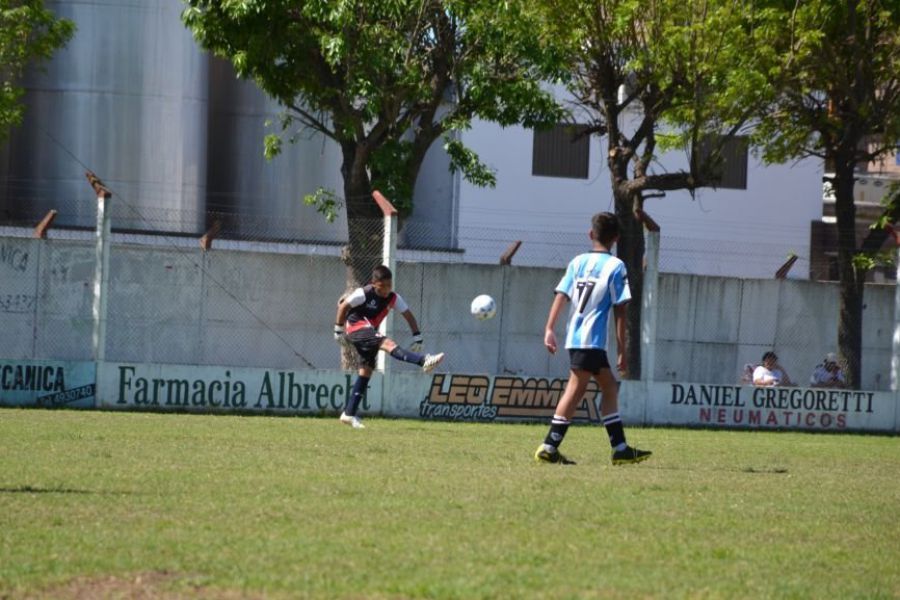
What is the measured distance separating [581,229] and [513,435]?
21011mm

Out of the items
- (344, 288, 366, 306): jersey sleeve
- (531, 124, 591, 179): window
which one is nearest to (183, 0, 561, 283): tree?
(344, 288, 366, 306): jersey sleeve

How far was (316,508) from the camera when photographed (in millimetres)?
7676

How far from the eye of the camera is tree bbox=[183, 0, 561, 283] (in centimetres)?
2019

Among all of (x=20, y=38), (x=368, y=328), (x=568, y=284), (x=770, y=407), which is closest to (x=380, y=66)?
(x=368, y=328)

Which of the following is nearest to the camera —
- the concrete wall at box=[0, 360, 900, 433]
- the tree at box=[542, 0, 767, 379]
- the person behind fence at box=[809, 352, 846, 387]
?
the concrete wall at box=[0, 360, 900, 433]

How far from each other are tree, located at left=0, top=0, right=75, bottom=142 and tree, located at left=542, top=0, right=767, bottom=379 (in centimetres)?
849

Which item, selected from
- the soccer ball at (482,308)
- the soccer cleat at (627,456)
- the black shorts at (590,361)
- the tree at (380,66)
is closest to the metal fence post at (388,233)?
the tree at (380,66)

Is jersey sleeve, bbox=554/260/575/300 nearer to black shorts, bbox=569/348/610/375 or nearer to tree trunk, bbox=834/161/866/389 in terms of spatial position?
black shorts, bbox=569/348/610/375

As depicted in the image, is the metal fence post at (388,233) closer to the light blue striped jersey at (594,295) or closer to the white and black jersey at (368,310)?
the white and black jersey at (368,310)

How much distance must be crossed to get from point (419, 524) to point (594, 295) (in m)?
4.00

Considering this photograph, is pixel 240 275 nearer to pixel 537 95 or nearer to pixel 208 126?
pixel 537 95

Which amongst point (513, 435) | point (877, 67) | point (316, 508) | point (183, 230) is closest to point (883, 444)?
point (513, 435)

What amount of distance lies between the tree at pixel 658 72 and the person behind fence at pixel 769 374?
2.08 metres

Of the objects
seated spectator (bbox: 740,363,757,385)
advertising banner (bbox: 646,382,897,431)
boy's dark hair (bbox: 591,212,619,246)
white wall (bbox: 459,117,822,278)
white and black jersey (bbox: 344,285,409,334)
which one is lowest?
advertising banner (bbox: 646,382,897,431)
